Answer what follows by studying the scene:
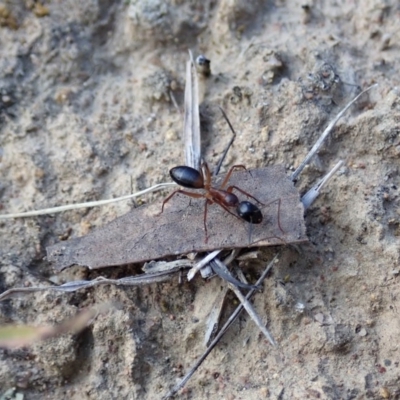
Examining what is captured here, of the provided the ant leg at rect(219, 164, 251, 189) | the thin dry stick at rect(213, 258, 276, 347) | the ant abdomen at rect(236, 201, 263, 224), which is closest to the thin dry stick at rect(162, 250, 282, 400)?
the thin dry stick at rect(213, 258, 276, 347)

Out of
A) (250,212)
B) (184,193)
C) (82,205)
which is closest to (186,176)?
(184,193)

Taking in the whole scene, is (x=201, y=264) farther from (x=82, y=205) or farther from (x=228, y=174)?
(x=82, y=205)

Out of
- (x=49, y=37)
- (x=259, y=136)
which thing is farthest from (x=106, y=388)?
(x=49, y=37)

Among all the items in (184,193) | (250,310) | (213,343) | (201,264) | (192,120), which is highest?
(192,120)

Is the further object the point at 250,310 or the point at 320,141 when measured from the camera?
the point at 320,141

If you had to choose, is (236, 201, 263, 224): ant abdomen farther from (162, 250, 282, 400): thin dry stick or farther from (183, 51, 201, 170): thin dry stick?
(183, 51, 201, 170): thin dry stick

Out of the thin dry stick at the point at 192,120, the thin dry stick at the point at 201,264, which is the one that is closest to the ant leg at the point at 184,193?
the thin dry stick at the point at 192,120

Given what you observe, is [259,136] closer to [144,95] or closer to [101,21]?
[144,95]
